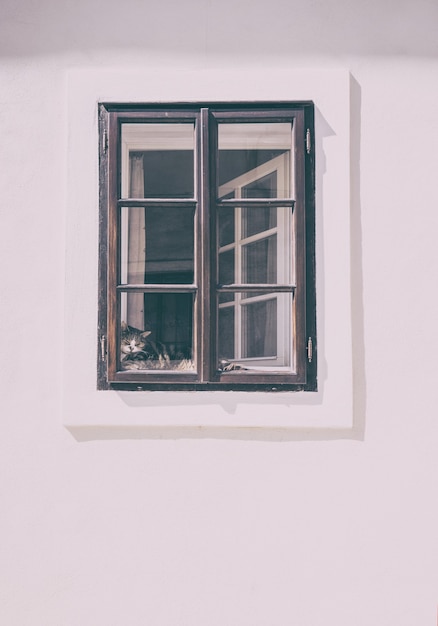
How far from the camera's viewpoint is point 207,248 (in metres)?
2.79

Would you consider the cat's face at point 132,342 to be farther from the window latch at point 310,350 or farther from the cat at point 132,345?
the window latch at point 310,350

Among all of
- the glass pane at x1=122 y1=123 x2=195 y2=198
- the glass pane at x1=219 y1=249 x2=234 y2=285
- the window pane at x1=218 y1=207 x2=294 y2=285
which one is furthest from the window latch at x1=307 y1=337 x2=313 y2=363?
the glass pane at x1=122 y1=123 x2=195 y2=198

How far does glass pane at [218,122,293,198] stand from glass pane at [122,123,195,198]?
175mm

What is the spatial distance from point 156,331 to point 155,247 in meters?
0.38

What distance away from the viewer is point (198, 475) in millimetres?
2793

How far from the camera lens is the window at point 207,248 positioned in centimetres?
279

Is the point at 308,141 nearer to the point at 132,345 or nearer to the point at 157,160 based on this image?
the point at 157,160

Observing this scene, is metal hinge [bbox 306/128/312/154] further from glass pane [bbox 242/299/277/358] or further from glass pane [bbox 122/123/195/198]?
glass pane [bbox 242/299/277/358]

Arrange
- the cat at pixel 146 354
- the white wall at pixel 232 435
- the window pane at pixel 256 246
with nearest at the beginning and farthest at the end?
1. the white wall at pixel 232 435
2. the cat at pixel 146 354
3. the window pane at pixel 256 246

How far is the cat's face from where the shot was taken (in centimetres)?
289
